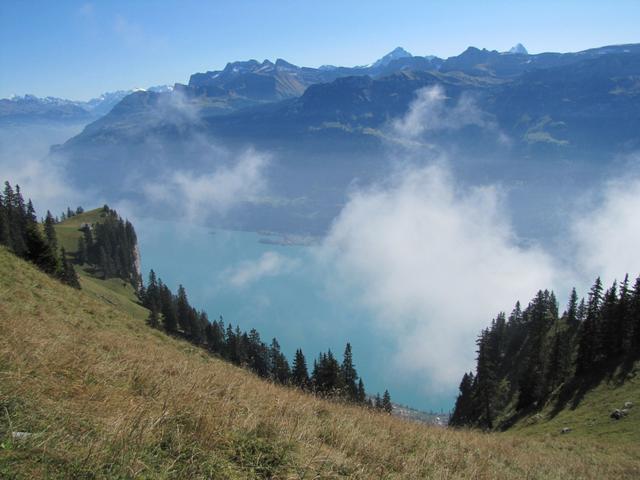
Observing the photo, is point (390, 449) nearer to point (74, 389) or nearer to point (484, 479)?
point (484, 479)

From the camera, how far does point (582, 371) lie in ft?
196

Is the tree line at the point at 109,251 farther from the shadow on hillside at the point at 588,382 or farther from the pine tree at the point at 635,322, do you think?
the pine tree at the point at 635,322

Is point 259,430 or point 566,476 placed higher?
point 259,430

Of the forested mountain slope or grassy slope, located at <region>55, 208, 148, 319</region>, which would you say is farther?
grassy slope, located at <region>55, 208, 148, 319</region>

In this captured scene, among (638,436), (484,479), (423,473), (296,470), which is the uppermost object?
(296,470)

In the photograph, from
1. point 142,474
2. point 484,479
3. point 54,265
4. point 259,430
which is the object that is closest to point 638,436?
point 484,479

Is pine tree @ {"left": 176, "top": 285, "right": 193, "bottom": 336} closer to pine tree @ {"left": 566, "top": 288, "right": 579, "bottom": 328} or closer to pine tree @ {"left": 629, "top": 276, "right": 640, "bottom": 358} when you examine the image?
pine tree @ {"left": 629, "top": 276, "right": 640, "bottom": 358}

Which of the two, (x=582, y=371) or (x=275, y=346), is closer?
(x=582, y=371)

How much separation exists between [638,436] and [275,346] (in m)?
63.4

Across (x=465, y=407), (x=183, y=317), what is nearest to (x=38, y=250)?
(x=183, y=317)

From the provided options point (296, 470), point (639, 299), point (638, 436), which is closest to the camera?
point (296, 470)

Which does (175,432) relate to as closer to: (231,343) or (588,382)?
(588,382)

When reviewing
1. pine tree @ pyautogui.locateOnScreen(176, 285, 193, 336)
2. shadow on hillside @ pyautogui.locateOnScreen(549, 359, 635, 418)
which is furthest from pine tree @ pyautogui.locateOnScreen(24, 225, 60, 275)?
shadow on hillside @ pyautogui.locateOnScreen(549, 359, 635, 418)

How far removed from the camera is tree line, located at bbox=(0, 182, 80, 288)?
4660cm
